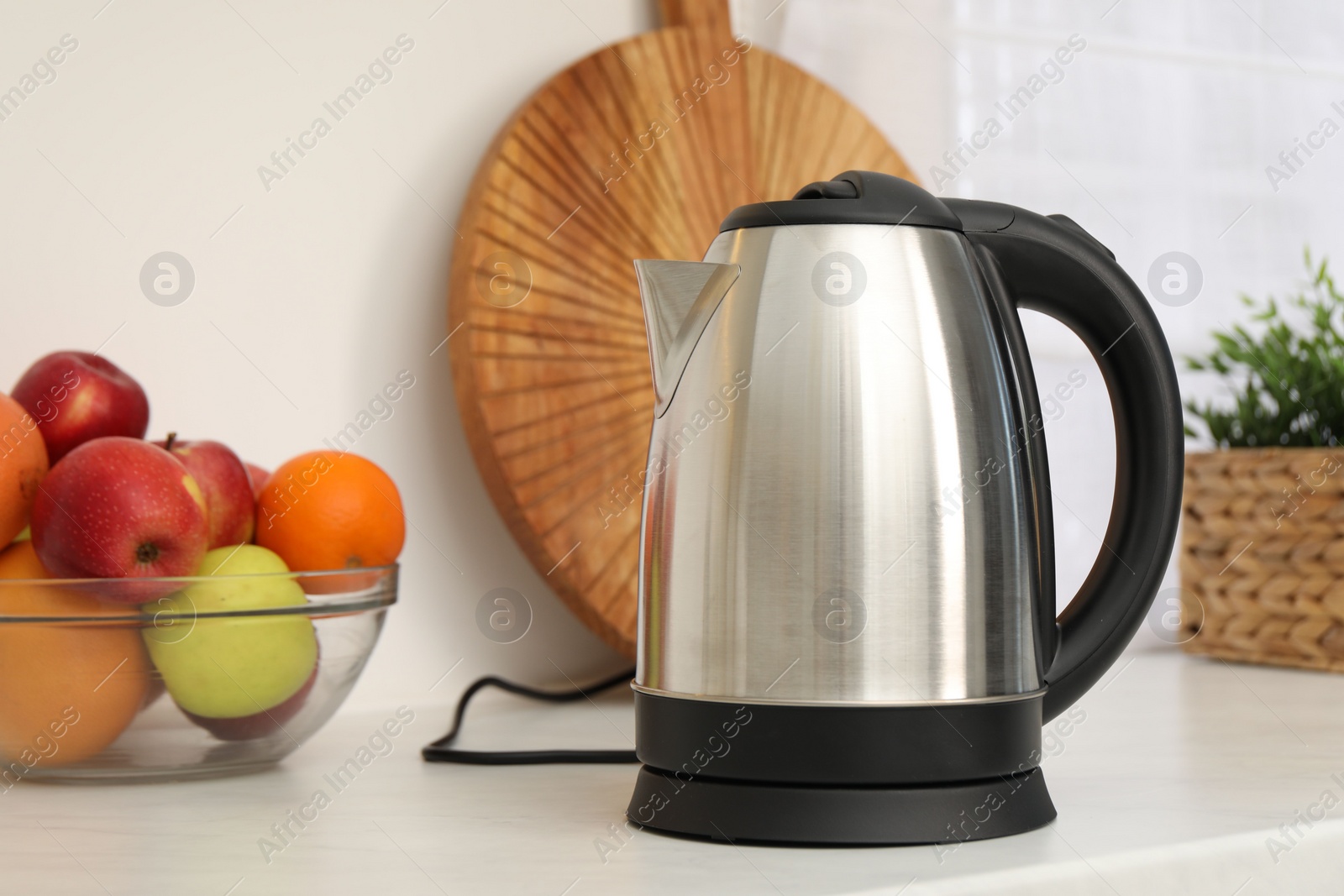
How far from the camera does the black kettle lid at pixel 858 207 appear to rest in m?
0.48

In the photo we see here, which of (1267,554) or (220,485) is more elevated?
(220,485)

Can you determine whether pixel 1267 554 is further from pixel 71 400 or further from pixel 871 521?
pixel 71 400

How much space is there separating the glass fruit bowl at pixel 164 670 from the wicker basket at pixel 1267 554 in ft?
2.61

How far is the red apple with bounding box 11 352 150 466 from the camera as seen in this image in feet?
2.07

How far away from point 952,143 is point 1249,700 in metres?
0.57

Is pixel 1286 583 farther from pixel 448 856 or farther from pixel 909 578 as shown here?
pixel 448 856

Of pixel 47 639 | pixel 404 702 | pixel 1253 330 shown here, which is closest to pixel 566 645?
pixel 404 702

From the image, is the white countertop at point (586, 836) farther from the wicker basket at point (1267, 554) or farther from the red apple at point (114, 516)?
the wicker basket at point (1267, 554)

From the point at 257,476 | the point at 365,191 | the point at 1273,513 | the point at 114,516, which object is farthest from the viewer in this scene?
the point at 1273,513

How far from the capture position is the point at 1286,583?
3.36ft

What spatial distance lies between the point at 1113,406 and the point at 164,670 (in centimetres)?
48

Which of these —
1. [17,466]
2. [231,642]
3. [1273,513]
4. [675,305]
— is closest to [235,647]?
[231,642]

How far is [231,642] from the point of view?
606mm

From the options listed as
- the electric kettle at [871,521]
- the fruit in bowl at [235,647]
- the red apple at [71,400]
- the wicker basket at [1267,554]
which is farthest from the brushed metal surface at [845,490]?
the wicker basket at [1267,554]
